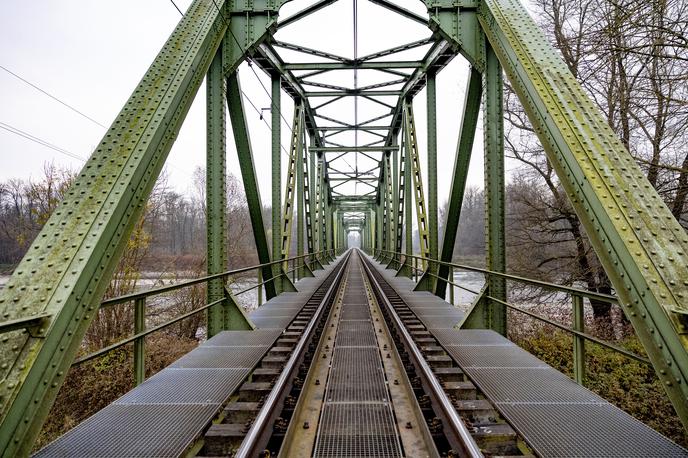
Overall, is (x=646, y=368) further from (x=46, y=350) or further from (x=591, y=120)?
(x=46, y=350)

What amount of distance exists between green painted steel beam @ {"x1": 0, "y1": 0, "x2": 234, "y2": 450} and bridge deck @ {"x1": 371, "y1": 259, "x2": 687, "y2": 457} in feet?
9.85

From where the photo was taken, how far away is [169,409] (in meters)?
3.03

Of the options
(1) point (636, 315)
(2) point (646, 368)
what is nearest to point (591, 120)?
(1) point (636, 315)

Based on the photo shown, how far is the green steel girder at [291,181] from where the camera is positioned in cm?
1037

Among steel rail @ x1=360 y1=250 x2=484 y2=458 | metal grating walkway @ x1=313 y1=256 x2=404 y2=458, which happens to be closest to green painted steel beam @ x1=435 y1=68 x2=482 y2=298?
metal grating walkway @ x1=313 y1=256 x2=404 y2=458

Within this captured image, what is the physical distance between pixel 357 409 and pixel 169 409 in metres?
1.56

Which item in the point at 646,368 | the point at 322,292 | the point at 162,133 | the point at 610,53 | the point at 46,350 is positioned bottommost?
the point at 646,368

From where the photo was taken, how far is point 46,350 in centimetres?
209

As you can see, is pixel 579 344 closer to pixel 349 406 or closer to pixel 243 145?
pixel 349 406

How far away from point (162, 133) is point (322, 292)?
24.8ft

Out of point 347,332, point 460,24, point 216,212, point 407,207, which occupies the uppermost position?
point 460,24

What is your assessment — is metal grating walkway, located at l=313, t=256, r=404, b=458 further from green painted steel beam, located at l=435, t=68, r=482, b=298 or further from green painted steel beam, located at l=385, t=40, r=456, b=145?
green painted steel beam, located at l=385, t=40, r=456, b=145

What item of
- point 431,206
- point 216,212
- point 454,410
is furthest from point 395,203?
point 454,410

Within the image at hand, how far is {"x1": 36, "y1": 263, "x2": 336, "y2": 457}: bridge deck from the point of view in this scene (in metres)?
2.47
